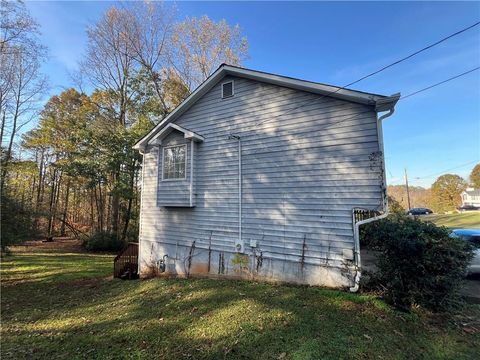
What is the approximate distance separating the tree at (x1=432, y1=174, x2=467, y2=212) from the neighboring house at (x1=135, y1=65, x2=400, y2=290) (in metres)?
49.7

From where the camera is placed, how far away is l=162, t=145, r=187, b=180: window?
9156mm

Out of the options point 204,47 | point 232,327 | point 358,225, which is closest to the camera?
point 232,327

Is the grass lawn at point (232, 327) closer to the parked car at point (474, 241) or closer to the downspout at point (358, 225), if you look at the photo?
the downspout at point (358, 225)

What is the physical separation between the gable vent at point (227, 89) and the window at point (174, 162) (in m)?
2.31

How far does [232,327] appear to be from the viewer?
448 cm

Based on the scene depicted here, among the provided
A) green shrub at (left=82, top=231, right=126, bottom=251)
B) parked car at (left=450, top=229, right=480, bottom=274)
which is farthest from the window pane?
green shrub at (left=82, top=231, right=126, bottom=251)

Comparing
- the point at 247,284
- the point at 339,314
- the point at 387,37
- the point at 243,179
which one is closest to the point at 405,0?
the point at 387,37

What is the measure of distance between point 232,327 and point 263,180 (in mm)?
4143

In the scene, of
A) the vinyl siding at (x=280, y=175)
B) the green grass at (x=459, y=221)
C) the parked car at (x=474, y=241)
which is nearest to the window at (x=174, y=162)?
the vinyl siding at (x=280, y=175)

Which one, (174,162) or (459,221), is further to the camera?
(459,221)

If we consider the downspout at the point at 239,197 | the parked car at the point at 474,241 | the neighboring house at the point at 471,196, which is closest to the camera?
the parked car at the point at 474,241

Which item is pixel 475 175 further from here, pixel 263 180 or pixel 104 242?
pixel 104 242

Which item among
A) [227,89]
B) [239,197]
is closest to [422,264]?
[239,197]

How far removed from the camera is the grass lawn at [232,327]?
12.4 feet
